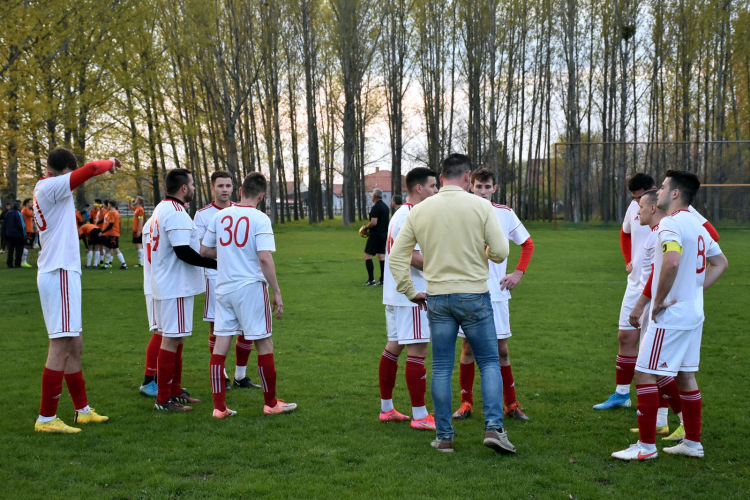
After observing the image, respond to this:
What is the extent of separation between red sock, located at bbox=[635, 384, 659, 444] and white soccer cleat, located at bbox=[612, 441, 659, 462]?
61 mm

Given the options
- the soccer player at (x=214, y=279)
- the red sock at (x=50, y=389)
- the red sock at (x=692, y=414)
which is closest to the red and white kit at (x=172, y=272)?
the soccer player at (x=214, y=279)

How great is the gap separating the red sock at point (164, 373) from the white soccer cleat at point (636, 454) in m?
3.73

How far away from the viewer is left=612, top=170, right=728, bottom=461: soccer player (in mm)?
4531

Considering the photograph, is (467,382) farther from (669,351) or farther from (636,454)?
(669,351)

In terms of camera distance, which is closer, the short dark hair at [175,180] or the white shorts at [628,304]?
the white shorts at [628,304]

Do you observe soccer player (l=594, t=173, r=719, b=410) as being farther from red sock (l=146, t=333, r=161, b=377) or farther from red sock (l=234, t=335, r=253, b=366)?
red sock (l=146, t=333, r=161, b=377)

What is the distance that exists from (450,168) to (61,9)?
77.4 feet

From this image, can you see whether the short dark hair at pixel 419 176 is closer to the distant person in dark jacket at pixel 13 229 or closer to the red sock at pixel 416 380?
the red sock at pixel 416 380

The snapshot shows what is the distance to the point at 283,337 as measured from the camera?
9.42m

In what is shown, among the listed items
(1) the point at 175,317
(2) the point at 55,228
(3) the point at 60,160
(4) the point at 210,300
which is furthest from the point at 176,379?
(3) the point at 60,160

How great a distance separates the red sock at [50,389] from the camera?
5.34m

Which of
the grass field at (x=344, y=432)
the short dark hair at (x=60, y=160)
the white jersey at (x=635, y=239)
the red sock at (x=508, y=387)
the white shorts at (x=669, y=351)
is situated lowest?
the grass field at (x=344, y=432)

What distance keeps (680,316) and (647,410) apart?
26.7 inches

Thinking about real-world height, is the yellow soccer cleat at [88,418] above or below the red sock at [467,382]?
below
